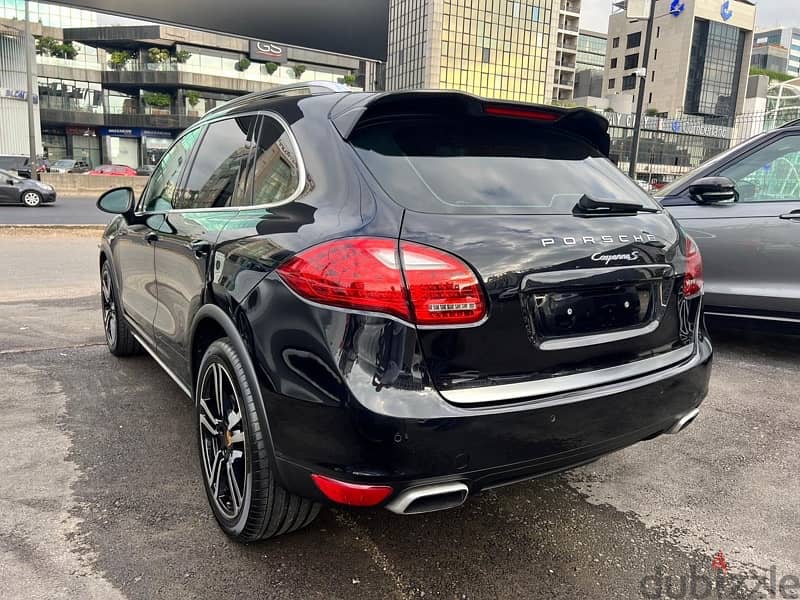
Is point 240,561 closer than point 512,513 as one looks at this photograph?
Yes

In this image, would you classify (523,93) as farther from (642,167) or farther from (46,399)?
(46,399)

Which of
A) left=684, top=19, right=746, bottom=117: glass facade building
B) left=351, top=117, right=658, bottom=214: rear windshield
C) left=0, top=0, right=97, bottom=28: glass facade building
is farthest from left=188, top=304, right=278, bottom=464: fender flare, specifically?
left=684, top=19, right=746, bottom=117: glass facade building

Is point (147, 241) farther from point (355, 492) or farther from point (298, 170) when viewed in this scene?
point (355, 492)

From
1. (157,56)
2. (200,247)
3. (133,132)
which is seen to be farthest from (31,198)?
(133,132)

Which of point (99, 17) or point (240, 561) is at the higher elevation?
point (99, 17)

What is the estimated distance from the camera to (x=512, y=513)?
Answer: 2.65 metres

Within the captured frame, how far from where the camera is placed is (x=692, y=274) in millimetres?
2533

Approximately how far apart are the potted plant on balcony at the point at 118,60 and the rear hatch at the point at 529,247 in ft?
216

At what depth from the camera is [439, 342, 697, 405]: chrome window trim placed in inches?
73.1

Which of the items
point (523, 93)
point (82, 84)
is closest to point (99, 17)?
point (82, 84)

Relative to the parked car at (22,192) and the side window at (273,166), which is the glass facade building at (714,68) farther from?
the side window at (273,166)

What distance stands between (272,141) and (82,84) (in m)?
67.1

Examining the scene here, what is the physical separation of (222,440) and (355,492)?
31.5 inches

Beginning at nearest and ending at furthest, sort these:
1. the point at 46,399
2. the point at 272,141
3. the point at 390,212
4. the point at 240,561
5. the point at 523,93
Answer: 1. the point at 390,212
2. the point at 240,561
3. the point at 272,141
4. the point at 46,399
5. the point at 523,93
